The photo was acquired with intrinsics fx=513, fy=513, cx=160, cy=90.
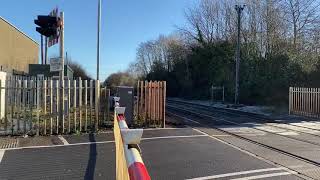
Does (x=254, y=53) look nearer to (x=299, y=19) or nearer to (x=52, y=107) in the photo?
(x=299, y=19)

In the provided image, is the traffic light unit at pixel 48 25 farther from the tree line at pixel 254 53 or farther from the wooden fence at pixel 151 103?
the tree line at pixel 254 53

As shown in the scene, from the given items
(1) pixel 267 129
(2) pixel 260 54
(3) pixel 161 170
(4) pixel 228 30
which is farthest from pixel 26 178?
(4) pixel 228 30

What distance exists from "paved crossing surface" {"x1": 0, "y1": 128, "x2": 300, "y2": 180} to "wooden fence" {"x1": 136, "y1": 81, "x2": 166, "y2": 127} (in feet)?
12.3

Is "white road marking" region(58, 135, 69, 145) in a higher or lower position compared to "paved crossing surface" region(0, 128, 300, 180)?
higher

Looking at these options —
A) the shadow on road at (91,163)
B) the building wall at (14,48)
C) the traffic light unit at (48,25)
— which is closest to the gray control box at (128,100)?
the traffic light unit at (48,25)

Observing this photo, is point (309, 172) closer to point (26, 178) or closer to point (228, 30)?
point (26, 178)

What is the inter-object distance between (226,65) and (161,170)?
161 feet

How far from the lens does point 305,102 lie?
29.9m

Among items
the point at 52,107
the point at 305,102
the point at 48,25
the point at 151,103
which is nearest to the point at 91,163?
the point at 52,107

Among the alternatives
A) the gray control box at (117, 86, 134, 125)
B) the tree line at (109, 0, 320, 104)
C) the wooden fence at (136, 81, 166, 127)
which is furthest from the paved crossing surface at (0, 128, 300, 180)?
the tree line at (109, 0, 320, 104)

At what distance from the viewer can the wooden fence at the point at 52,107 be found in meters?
16.4

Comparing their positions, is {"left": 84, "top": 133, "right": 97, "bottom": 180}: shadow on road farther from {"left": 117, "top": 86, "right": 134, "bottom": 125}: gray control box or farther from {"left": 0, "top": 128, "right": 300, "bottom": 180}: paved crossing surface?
{"left": 117, "top": 86, "right": 134, "bottom": 125}: gray control box

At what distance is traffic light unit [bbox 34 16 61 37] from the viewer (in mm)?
17641

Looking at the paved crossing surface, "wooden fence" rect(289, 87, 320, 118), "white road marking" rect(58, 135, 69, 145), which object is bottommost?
the paved crossing surface
